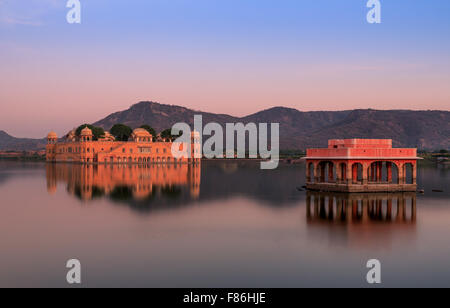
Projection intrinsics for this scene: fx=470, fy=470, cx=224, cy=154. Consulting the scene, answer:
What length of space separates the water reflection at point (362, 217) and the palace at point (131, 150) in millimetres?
90676

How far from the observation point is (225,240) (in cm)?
2742

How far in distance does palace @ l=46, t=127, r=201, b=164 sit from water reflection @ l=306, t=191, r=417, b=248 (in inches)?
3570

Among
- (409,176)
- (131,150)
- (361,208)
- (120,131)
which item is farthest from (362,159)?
(120,131)

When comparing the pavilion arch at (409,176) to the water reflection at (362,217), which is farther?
the pavilion arch at (409,176)

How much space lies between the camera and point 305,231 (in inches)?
1176

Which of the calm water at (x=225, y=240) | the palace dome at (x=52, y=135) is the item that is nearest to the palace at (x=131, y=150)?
the palace dome at (x=52, y=135)

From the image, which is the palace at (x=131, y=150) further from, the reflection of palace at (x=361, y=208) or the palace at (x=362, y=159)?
the reflection of palace at (x=361, y=208)

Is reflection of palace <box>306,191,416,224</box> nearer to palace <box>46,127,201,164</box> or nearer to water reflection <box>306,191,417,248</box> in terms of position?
water reflection <box>306,191,417,248</box>

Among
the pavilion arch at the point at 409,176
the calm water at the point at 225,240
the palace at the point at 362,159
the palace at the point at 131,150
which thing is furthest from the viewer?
the palace at the point at 131,150

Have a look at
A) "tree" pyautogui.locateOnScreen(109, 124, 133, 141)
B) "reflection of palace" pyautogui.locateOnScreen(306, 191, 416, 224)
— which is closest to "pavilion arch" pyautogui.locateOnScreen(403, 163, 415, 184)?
"reflection of palace" pyautogui.locateOnScreen(306, 191, 416, 224)

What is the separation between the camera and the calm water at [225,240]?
65.6ft

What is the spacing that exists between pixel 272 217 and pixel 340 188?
15354 mm

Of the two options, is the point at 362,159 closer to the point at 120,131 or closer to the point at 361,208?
the point at 361,208

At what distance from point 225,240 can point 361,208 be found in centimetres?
1590
